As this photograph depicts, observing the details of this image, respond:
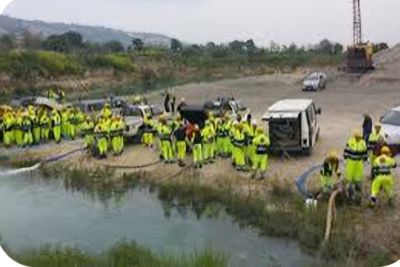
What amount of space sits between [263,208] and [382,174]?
2604mm

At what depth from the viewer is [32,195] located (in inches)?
652

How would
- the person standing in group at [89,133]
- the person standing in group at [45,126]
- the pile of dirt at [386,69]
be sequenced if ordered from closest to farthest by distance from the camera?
the person standing in group at [89,133] < the person standing in group at [45,126] < the pile of dirt at [386,69]

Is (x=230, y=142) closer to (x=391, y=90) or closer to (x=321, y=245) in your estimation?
(x=321, y=245)

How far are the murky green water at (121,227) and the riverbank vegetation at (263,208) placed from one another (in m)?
0.27

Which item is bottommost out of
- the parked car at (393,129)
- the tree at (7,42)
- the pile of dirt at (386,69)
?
the parked car at (393,129)

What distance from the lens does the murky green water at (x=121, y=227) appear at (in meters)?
12.1

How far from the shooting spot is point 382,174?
1271cm

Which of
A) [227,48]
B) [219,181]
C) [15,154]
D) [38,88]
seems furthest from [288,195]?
[227,48]

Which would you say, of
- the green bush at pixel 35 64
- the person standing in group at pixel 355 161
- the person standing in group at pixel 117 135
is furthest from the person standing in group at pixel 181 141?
the green bush at pixel 35 64

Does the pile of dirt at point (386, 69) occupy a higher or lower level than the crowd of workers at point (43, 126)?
higher

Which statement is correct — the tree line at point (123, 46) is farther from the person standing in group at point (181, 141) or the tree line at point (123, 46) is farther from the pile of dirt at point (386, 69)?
the person standing in group at point (181, 141)

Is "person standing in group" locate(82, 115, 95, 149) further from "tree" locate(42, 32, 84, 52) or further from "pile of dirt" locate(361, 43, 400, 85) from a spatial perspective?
"tree" locate(42, 32, 84, 52)

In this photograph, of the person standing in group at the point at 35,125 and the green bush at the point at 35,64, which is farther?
the green bush at the point at 35,64

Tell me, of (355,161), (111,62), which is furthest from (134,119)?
(111,62)
